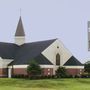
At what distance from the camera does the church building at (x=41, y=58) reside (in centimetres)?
9062

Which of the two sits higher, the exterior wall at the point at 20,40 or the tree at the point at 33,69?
the exterior wall at the point at 20,40

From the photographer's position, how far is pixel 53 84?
206 ft

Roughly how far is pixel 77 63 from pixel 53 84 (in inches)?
1340

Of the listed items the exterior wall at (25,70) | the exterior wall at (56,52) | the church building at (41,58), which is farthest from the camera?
the exterior wall at (56,52)

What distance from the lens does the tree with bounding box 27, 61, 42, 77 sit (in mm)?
85312

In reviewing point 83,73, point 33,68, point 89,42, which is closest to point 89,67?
point 83,73

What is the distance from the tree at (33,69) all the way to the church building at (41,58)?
2842 mm

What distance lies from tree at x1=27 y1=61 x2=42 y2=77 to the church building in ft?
9.32

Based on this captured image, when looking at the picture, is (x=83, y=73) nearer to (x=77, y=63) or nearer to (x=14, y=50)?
(x=77, y=63)

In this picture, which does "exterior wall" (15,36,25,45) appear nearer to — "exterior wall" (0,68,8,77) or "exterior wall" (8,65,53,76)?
"exterior wall" (0,68,8,77)

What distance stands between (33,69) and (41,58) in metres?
6.03

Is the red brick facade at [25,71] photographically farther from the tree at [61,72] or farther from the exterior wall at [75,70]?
the exterior wall at [75,70]

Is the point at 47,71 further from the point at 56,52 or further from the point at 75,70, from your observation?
the point at 75,70

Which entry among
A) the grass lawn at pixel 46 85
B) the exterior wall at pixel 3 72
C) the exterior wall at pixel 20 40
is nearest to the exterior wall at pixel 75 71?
the exterior wall at pixel 3 72
